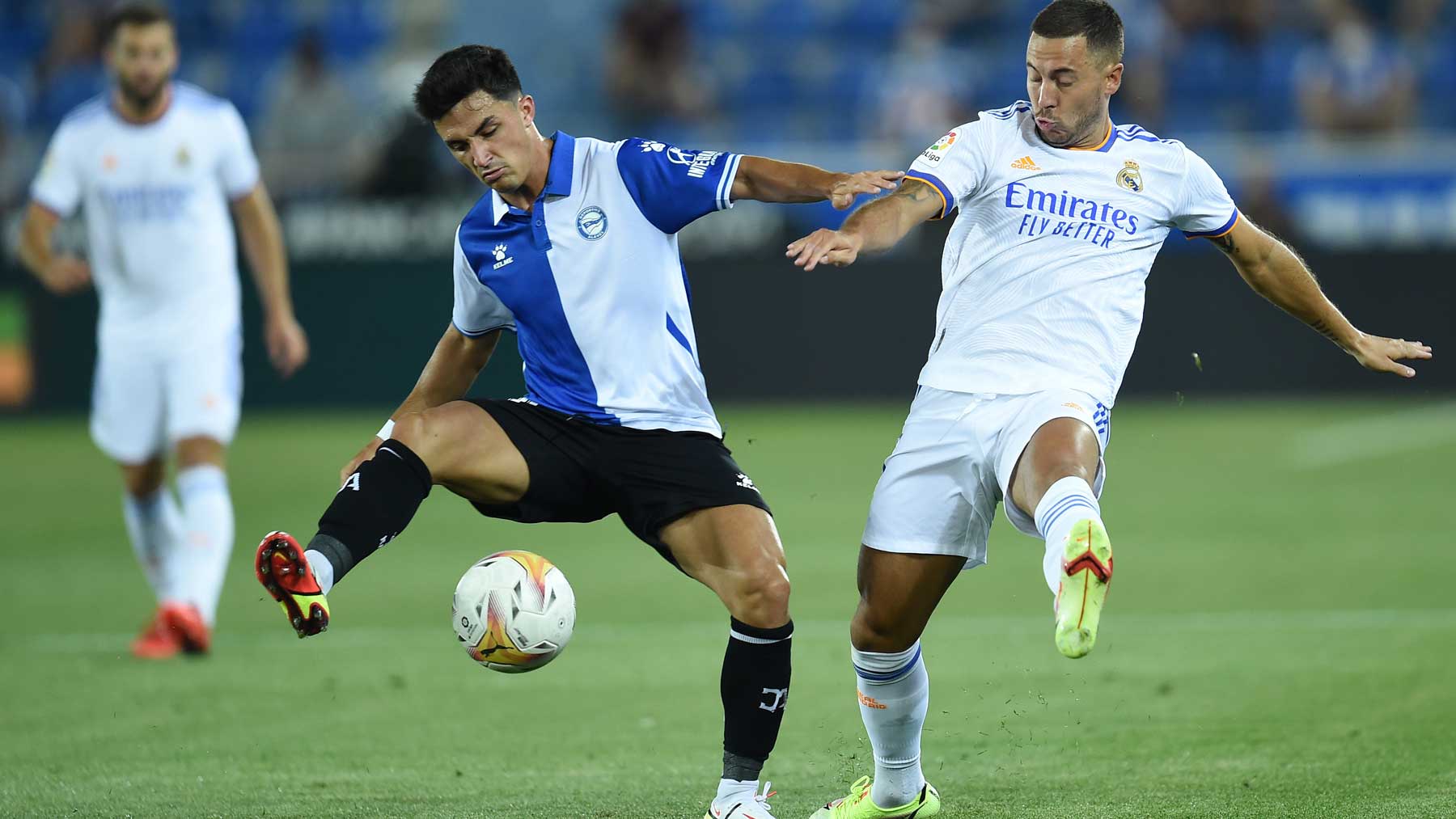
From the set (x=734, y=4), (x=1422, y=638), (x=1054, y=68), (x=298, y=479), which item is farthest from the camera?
(x=734, y=4)

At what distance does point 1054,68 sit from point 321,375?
1257 cm

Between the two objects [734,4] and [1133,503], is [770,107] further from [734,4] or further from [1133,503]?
[1133,503]

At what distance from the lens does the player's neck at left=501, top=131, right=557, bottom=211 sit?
5176 mm

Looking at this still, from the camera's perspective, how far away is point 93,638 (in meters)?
8.29

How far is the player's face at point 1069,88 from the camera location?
16.1ft

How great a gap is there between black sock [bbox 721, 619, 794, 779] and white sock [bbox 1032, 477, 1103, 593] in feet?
2.56

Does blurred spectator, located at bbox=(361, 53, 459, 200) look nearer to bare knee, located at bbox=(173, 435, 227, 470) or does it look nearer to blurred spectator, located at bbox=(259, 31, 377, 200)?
blurred spectator, located at bbox=(259, 31, 377, 200)

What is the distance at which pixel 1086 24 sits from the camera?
4.91m

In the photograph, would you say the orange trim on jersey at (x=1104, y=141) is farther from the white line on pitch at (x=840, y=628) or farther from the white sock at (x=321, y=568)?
the white line on pitch at (x=840, y=628)

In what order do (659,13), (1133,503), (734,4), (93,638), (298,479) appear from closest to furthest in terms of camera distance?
1. (93,638)
2. (1133,503)
3. (298,479)
4. (659,13)
5. (734,4)

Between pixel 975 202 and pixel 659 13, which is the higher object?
pixel 975 202

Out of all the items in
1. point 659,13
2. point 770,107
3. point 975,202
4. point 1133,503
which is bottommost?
point 1133,503

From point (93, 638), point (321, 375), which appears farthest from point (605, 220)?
point (321, 375)

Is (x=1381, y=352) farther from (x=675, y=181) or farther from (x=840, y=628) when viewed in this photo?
(x=840, y=628)
